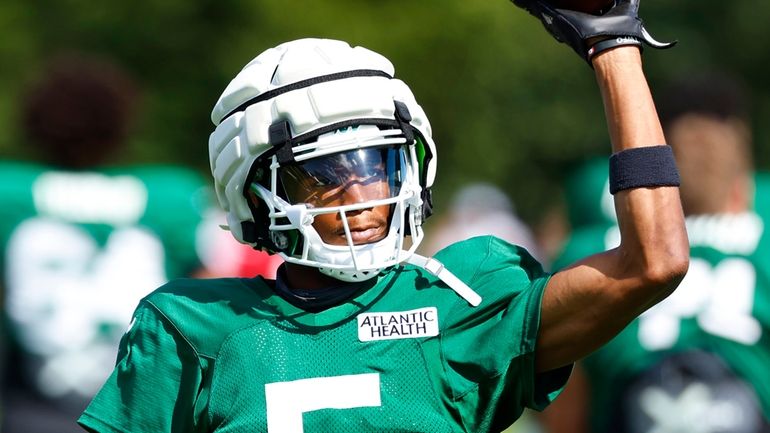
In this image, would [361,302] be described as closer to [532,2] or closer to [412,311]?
[412,311]

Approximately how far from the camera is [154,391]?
351 centimetres

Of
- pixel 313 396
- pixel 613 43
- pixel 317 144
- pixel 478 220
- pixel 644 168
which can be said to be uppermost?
pixel 613 43

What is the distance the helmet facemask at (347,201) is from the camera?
11.3 feet

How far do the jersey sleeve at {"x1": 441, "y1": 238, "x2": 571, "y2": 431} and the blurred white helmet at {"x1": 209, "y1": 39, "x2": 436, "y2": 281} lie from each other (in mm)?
200

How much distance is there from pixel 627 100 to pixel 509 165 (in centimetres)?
1325

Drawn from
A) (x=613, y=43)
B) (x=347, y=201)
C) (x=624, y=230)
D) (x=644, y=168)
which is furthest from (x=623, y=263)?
(x=347, y=201)

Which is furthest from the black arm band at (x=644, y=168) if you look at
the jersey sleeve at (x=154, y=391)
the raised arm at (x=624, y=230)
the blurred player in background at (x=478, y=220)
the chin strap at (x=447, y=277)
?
the blurred player in background at (x=478, y=220)

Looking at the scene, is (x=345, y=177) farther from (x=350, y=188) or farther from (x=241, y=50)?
(x=241, y=50)

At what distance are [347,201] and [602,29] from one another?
67 centimetres

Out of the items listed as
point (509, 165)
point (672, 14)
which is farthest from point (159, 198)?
point (672, 14)

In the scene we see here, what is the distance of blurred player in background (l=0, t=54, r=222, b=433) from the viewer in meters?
6.30

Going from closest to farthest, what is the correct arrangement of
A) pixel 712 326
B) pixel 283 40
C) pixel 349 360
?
pixel 349 360 → pixel 712 326 → pixel 283 40

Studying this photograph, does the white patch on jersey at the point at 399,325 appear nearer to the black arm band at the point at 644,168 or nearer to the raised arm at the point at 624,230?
the raised arm at the point at 624,230

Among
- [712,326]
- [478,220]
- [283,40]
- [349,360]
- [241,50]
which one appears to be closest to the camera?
Result: [349,360]
